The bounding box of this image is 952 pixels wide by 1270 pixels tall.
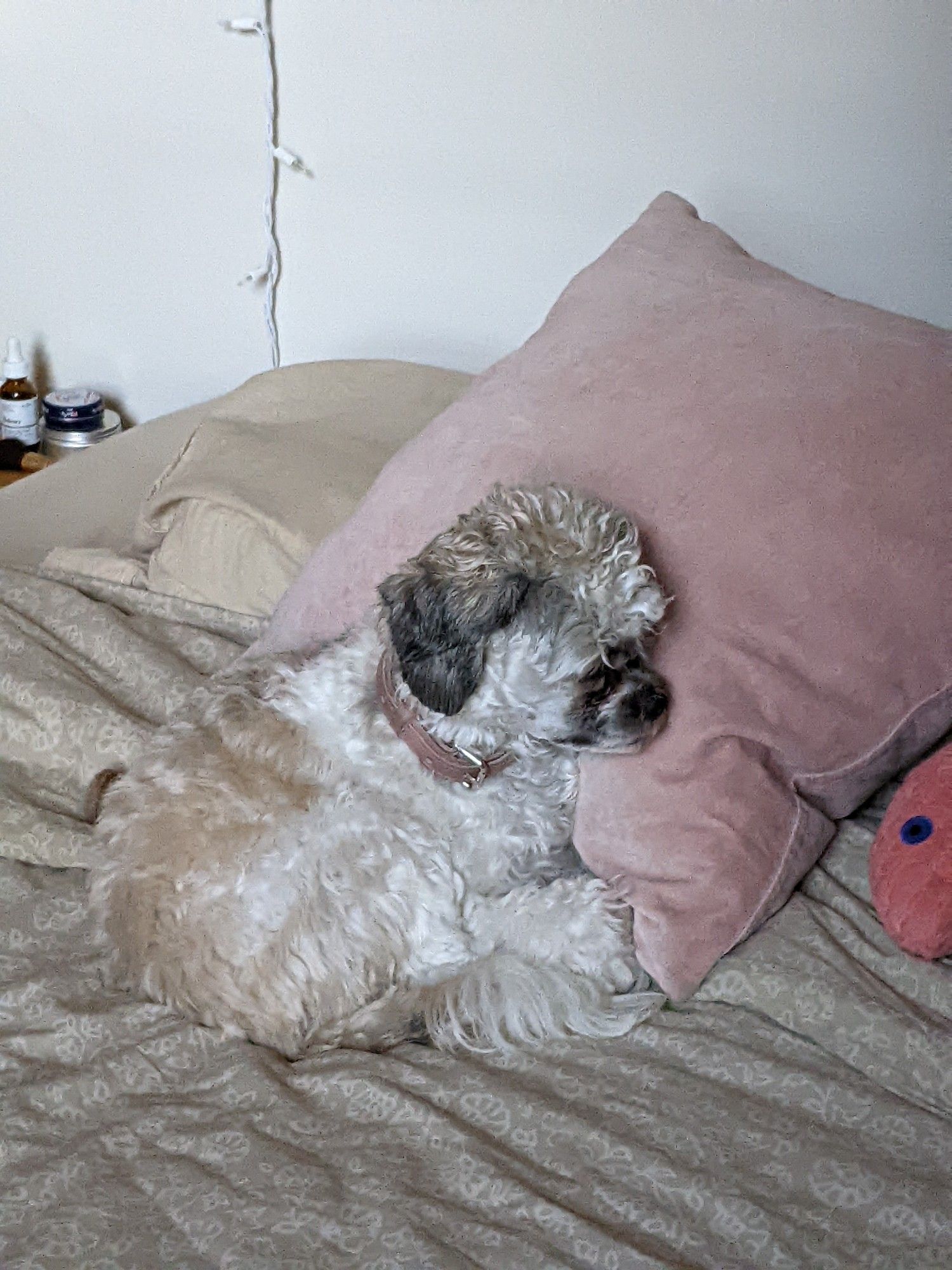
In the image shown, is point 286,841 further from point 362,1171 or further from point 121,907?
point 362,1171

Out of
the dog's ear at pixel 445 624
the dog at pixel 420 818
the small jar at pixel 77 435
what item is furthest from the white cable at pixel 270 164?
the dog's ear at pixel 445 624

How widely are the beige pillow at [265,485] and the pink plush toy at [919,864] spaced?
1.17 m

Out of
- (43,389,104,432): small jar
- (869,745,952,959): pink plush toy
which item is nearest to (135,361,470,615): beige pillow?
(43,389,104,432): small jar

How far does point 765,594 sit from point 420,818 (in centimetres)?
59

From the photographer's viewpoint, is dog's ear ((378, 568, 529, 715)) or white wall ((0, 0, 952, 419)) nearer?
dog's ear ((378, 568, 529, 715))

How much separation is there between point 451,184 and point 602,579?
1.72m

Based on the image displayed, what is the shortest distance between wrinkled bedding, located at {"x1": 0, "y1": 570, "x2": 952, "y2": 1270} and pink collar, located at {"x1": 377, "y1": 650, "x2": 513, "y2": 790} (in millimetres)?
389

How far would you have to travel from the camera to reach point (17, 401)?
3.43 metres

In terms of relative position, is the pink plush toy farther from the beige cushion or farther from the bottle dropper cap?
the bottle dropper cap

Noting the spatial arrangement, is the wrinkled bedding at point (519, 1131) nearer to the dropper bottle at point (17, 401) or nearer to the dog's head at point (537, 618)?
the dog's head at point (537, 618)

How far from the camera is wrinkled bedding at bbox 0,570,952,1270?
1406 mm

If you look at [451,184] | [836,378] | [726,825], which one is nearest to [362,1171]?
[726,825]

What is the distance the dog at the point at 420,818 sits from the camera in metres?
1.74

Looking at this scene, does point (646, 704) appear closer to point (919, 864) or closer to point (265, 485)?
point (919, 864)
